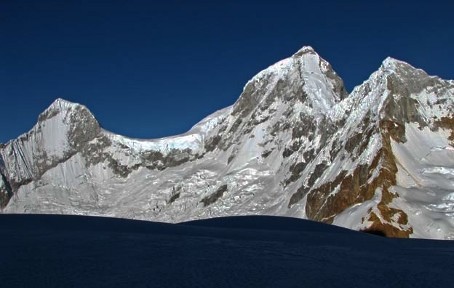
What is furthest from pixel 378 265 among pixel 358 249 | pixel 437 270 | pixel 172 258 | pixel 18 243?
pixel 18 243

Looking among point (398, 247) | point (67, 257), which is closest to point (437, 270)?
point (398, 247)

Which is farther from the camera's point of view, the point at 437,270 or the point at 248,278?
the point at 437,270

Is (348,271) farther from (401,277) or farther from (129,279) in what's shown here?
(129,279)

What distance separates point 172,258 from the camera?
65.9 meters

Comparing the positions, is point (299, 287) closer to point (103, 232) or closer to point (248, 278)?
point (248, 278)

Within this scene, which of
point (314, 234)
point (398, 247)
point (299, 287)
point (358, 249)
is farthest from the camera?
point (314, 234)

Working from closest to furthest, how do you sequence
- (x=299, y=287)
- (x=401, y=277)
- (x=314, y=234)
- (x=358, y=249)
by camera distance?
(x=299, y=287) → (x=401, y=277) → (x=358, y=249) → (x=314, y=234)

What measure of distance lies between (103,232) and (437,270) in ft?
131

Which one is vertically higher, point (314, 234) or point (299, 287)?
point (314, 234)

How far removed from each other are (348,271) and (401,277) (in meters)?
4.86

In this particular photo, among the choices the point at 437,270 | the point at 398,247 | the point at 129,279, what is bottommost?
the point at 129,279

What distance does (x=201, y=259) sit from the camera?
216 feet

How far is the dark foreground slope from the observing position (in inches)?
2216

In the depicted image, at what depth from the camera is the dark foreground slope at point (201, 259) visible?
56.3 meters
